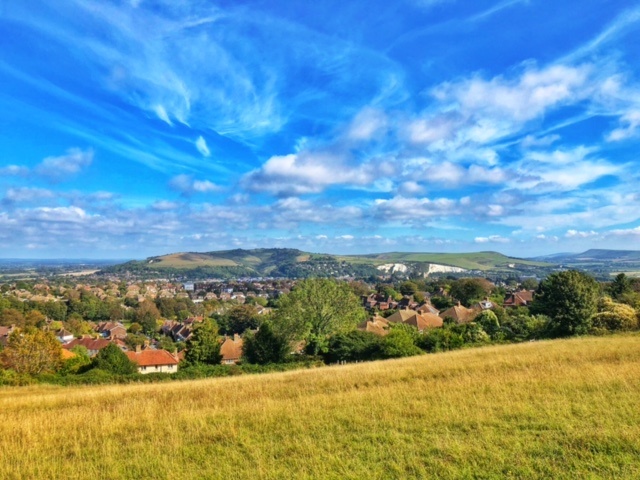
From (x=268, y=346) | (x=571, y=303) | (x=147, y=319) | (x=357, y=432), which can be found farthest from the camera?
(x=147, y=319)

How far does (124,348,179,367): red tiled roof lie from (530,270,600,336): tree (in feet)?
141

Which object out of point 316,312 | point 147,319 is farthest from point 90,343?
point 316,312

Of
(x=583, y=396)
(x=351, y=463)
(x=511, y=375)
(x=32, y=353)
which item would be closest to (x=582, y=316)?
(x=511, y=375)

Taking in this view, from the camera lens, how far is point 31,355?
36688mm

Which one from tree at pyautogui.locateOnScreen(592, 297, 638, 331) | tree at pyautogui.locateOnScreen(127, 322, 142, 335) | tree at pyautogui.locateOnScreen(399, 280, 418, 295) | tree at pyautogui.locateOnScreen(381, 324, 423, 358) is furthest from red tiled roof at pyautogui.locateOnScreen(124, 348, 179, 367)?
tree at pyautogui.locateOnScreen(399, 280, 418, 295)

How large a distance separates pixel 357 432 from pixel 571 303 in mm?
31900

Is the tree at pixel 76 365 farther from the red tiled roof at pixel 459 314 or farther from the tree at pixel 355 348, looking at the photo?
the red tiled roof at pixel 459 314

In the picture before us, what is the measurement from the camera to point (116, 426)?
8.52 metres

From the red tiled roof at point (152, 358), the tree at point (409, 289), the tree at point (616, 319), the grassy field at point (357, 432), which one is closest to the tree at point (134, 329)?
the red tiled roof at point (152, 358)

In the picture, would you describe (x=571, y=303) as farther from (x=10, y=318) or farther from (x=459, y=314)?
(x=10, y=318)

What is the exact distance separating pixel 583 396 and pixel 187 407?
30.3 feet

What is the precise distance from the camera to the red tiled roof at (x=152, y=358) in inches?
1955

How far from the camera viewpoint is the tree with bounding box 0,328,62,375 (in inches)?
1422

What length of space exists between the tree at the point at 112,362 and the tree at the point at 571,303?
34430 millimetres
